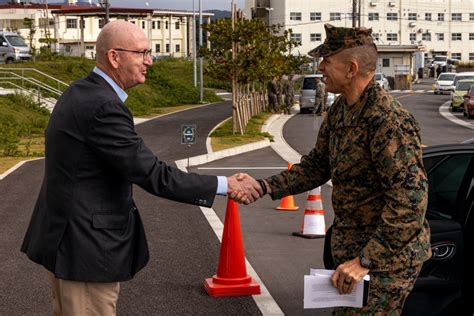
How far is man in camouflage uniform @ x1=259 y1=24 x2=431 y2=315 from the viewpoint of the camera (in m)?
4.11

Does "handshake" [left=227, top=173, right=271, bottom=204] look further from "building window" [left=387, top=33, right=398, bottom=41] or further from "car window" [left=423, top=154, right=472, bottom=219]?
"building window" [left=387, top=33, right=398, bottom=41]

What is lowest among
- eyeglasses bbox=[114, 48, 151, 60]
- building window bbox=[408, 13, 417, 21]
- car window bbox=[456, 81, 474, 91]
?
car window bbox=[456, 81, 474, 91]

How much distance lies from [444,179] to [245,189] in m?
1.97

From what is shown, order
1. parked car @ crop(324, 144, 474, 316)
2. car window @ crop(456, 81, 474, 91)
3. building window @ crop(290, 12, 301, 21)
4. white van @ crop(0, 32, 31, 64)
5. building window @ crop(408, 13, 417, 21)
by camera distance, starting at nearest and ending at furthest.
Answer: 1. parked car @ crop(324, 144, 474, 316)
2. car window @ crop(456, 81, 474, 91)
3. white van @ crop(0, 32, 31, 64)
4. building window @ crop(290, 12, 301, 21)
5. building window @ crop(408, 13, 417, 21)

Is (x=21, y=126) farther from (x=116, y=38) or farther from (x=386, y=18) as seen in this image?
(x=386, y=18)

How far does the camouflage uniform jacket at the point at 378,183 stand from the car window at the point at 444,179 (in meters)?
2.07

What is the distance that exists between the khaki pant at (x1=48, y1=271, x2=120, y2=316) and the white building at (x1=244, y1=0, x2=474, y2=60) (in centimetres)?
10942

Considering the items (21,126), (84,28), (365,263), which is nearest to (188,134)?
(365,263)

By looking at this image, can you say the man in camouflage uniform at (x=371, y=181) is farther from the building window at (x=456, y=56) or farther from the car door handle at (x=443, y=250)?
the building window at (x=456, y=56)

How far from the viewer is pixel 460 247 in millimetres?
6012

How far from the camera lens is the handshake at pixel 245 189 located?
5.12m

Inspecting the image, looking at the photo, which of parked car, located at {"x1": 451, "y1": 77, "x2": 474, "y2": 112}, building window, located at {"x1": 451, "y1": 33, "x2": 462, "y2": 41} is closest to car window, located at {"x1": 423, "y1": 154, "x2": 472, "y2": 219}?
parked car, located at {"x1": 451, "y1": 77, "x2": 474, "y2": 112}

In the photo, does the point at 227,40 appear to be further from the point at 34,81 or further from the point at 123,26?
the point at 123,26

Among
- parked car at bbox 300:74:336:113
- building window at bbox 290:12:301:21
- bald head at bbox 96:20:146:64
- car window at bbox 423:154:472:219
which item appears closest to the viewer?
bald head at bbox 96:20:146:64
